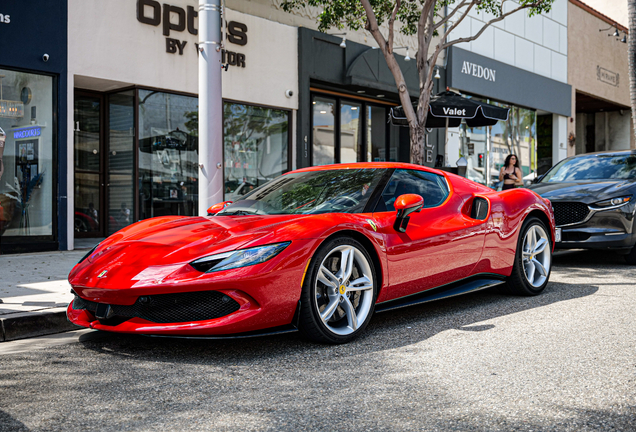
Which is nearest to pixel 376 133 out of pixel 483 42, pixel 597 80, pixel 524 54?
pixel 483 42

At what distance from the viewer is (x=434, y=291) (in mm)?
4941

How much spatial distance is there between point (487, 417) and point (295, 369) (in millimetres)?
1193

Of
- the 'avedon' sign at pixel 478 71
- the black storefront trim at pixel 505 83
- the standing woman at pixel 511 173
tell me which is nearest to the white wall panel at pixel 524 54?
the black storefront trim at pixel 505 83

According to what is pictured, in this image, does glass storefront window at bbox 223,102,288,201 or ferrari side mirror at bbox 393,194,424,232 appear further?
glass storefront window at bbox 223,102,288,201

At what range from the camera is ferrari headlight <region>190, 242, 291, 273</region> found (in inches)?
146

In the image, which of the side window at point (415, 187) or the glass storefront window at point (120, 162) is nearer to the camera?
the side window at point (415, 187)

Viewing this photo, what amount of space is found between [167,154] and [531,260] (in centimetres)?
751

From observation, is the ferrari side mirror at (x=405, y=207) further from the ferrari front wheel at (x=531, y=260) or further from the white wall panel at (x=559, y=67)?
the white wall panel at (x=559, y=67)

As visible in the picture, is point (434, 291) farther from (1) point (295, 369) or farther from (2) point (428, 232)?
(1) point (295, 369)

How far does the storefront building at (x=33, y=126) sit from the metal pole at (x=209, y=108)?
148 inches

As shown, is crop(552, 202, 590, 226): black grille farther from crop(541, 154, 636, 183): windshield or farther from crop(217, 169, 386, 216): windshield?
crop(217, 169, 386, 216): windshield

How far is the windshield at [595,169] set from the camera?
8891 mm

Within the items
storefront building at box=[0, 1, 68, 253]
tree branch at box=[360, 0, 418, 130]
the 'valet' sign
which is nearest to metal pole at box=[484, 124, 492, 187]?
tree branch at box=[360, 0, 418, 130]

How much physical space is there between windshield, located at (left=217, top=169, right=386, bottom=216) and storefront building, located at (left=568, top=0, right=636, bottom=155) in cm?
2264
